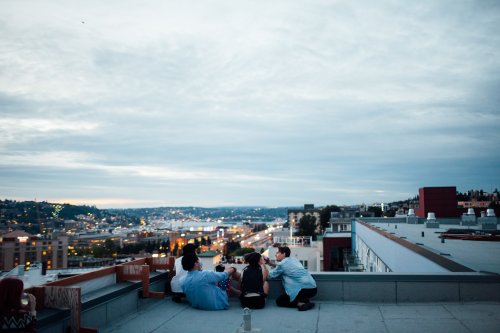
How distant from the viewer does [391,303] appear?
7145 mm

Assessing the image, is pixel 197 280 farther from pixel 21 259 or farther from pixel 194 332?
pixel 21 259

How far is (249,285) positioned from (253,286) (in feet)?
0.25

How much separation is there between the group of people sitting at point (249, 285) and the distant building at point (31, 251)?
117 m

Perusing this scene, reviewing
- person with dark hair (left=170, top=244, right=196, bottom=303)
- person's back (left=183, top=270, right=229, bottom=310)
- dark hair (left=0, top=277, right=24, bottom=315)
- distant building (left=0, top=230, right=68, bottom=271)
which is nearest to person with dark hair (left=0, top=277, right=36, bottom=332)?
dark hair (left=0, top=277, right=24, bottom=315)

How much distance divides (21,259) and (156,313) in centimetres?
12672

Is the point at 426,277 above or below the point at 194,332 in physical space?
above

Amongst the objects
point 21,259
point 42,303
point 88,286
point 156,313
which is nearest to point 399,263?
point 156,313

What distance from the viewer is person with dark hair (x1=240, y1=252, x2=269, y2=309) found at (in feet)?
23.9

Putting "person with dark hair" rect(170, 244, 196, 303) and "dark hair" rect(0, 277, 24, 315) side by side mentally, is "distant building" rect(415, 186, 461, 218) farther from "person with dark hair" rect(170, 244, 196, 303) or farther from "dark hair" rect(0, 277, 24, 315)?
"dark hair" rect(0, 277, 24, 315)

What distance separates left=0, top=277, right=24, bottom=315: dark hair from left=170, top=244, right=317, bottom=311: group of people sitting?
3382 mm

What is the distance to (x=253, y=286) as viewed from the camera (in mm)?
7328

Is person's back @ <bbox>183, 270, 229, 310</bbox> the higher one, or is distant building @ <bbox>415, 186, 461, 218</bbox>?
distant building @ <bbox>415, 186, 461, 218</bbox>

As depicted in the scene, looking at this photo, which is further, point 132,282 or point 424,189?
point 424,189

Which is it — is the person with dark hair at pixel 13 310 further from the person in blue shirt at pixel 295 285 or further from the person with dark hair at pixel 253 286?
the person in blue shirt at pixel 295 285
